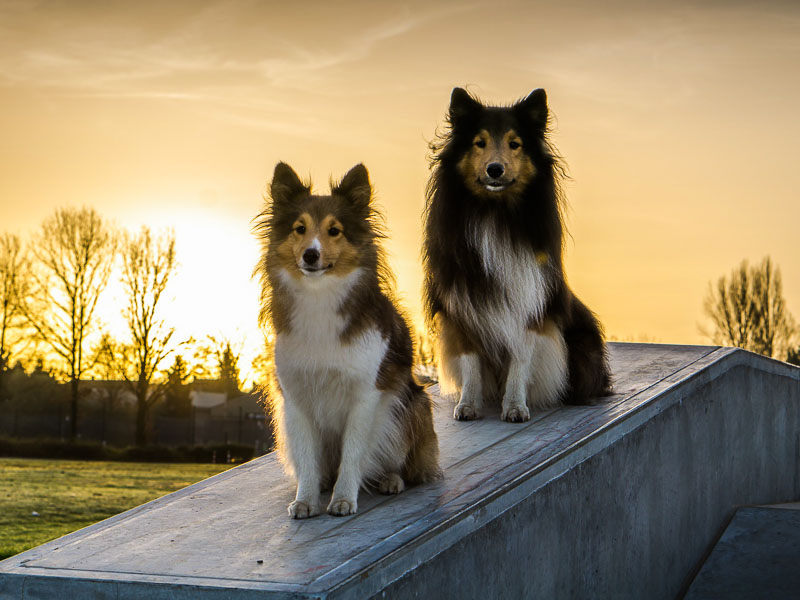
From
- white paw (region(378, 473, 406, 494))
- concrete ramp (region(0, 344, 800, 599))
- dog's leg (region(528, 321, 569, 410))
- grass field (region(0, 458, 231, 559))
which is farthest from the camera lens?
grass field (region(0, 458, 231, 559))

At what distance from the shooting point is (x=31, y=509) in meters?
13.6

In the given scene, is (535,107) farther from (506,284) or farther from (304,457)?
(304,457)

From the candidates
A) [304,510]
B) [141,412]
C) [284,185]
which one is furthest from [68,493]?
[141,412]

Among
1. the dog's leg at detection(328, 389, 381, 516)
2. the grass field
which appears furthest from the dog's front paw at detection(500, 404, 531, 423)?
the grass field

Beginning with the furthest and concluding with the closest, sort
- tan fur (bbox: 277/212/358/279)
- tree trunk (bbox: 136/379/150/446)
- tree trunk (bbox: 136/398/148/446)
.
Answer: tree trunk (bbox: 136/398/148/446), tree trunk (bbox: 136/379/150/446), tan fur (bbox: 277/212/358/279)

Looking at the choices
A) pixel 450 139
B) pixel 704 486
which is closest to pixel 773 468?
pixel 704 486

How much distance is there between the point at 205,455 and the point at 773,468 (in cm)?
2167

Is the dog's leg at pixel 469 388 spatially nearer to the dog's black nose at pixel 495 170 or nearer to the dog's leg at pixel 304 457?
the dog's black nose at pixel 495 170

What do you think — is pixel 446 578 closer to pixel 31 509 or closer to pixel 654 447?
pixel 654 447

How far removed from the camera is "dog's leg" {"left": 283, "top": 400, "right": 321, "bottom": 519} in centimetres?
407

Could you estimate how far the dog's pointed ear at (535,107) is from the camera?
5488mm

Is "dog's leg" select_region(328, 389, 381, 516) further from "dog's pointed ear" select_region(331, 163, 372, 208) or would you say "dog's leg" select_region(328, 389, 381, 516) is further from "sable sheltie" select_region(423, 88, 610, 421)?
"sable sheltie" select_region(423, 88, 610, 421)

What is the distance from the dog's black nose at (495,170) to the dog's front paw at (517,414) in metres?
1.46

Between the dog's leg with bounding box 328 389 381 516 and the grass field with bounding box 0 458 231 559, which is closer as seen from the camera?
the dog's leg with bounding box 328 389 381 516
